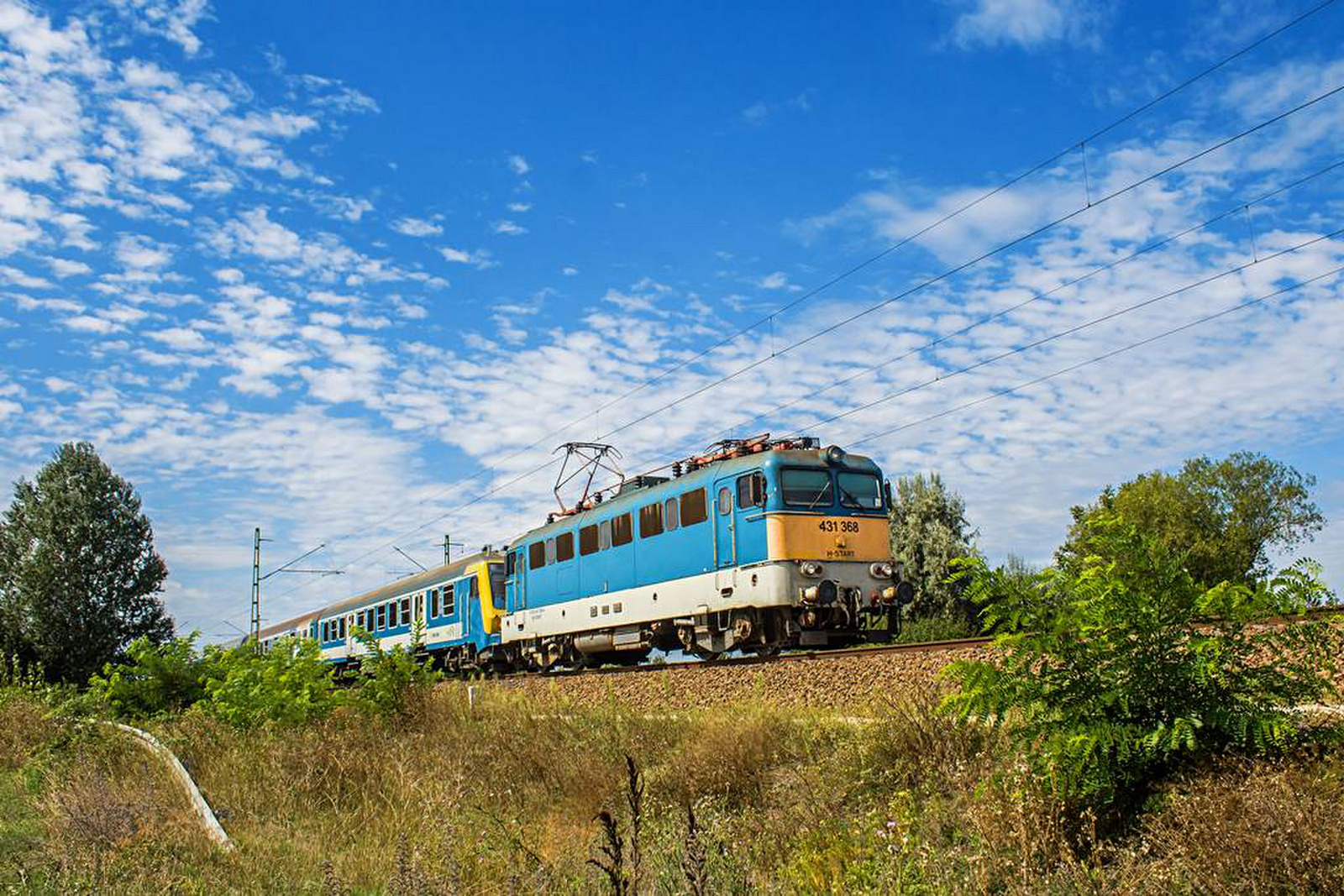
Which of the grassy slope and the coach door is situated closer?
the grassy slope

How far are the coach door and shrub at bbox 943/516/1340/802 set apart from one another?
11000mm

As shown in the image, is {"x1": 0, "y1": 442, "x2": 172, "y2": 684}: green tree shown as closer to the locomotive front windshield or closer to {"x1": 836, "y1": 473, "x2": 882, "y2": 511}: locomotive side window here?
the locomotive front windshield

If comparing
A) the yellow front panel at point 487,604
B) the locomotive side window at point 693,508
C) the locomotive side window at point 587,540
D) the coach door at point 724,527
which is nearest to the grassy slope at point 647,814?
the coach door at point 724,527

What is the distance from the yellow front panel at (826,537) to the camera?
1677 cm

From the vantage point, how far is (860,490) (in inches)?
717

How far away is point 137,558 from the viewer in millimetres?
45938

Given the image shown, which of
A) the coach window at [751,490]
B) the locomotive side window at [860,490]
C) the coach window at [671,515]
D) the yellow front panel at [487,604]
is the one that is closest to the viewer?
the coach window at [751,490]

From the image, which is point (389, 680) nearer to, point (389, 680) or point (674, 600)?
point (389, 680)

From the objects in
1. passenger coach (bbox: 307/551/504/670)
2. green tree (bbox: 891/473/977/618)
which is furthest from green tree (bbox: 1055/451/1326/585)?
passenger coach (bbox: 307/551/504/670)

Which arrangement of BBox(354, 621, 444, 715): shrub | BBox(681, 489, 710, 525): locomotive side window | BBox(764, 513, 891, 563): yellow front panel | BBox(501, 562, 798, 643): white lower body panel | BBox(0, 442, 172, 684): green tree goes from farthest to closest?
BBox(0, 442, 172, 684): green tree → BBox(681, 489, 710, 525): locomotive side window → BBox(764, 513, 891, 563): yellow front panel → BBox(501, 562, 798, 643): white lower body panel → BBox(354, 621, 444, 715): shrub

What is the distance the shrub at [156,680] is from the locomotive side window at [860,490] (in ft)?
32.4

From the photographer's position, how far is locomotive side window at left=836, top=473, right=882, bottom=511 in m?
17.9

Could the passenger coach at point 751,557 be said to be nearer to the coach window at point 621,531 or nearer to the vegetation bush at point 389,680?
the coach window at point 621,531

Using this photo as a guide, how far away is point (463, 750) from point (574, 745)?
136 cm
